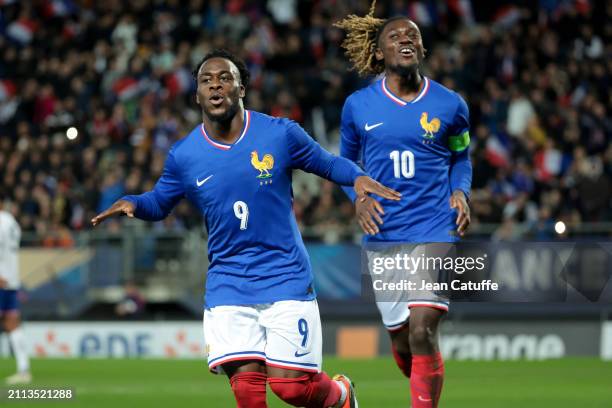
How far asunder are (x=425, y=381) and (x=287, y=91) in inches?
553

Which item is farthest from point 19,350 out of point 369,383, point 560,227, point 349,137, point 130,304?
point 560,227

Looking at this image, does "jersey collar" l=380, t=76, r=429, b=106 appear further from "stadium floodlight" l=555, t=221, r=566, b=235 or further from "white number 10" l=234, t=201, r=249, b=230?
"white number 10" l=234, t=201, r=249, b=230

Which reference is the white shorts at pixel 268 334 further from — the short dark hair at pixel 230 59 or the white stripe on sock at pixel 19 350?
the white stripe on sock at pixel 19 350

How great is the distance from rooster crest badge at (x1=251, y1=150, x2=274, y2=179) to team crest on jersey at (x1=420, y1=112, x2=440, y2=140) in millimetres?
1515

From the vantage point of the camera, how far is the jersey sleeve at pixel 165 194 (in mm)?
7309

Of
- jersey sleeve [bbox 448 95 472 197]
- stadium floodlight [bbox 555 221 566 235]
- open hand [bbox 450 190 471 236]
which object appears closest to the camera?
stadium floodlight [bbox 555 221 566 235]

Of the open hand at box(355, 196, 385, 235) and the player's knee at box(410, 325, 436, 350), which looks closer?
the open hand at box(355, 196, 385, 235)

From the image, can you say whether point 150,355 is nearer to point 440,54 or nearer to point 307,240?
point 307,240

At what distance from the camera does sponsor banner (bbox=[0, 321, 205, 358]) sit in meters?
19.1

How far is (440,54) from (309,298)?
14819 mm

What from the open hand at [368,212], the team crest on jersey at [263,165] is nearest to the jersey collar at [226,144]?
the team crest on jersey at [263,165]

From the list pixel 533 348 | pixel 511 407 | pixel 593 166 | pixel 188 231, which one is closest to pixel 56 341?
pixel 188 231

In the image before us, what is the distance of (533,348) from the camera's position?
59.8ft

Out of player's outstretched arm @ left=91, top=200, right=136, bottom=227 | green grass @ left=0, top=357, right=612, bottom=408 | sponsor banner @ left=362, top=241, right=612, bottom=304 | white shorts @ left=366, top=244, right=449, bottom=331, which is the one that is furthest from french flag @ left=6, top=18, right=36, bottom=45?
player's outstretched arm @ left=91, top=200, right=136, bottom=227
